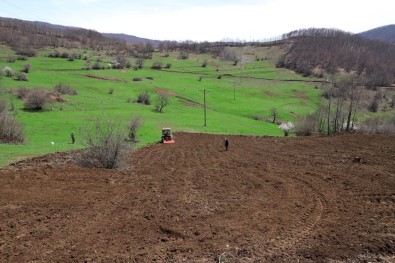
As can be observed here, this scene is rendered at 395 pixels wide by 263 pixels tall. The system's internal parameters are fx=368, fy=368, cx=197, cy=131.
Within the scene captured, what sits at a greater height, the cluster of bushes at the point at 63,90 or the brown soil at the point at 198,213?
the brown soil at the point at 198,213

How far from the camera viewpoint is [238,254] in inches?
544

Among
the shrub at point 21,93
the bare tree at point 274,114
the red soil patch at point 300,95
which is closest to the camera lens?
the shrub at point 21,93

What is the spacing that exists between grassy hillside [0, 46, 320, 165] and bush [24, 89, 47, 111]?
123cm

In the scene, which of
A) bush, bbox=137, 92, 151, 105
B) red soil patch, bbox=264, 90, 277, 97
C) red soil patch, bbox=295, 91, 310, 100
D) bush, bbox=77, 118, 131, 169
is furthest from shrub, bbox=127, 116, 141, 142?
red soil patch, bbox=295, 91, 310, 100

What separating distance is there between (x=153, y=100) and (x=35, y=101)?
29.8 meters

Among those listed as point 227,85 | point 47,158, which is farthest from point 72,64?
point 47,158

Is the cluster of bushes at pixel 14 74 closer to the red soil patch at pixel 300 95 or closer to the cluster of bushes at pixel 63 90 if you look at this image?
the cluster of bushes at pixel 63 90

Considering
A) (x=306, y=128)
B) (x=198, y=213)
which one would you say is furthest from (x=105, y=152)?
(x=306, y=128)

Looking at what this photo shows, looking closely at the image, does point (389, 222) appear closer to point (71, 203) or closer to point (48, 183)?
point (71, 203)

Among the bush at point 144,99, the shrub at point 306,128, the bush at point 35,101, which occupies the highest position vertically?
the bush at point 35,101

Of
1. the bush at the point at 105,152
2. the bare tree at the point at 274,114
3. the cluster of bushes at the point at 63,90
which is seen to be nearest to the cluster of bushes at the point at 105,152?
the bush at the point at 105,152

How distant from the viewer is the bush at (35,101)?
6006 centimetres

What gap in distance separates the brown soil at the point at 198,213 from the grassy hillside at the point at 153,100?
30.7ft

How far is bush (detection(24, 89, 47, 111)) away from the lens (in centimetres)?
6006
